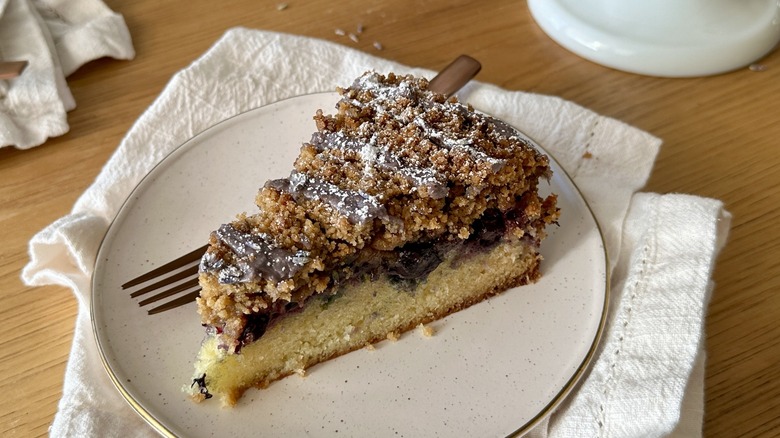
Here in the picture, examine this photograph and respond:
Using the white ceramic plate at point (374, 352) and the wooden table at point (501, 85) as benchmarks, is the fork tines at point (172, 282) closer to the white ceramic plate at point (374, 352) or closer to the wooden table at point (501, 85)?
the white ceramic plate at point (374, 352)

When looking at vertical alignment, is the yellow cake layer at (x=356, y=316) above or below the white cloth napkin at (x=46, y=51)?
below

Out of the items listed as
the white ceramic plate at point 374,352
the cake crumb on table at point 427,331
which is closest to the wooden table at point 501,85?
the white ceramic plate at point 374,352

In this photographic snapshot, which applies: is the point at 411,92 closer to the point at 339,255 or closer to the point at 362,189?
the point at 362,189

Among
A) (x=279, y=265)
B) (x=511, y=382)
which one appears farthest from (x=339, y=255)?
(x=511, y=382)

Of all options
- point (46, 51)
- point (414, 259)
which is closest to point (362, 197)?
point (414, 259)

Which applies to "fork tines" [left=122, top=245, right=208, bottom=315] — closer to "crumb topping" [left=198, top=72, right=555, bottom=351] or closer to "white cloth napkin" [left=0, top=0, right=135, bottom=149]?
"crumb topping" [left=198, top=72, right=555, bottom=351]

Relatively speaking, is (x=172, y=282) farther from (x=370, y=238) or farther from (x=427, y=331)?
(x=427, y=331)

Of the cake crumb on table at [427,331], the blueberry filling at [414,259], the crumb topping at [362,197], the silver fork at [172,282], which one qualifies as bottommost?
the cake crumb on table at [427,331]
